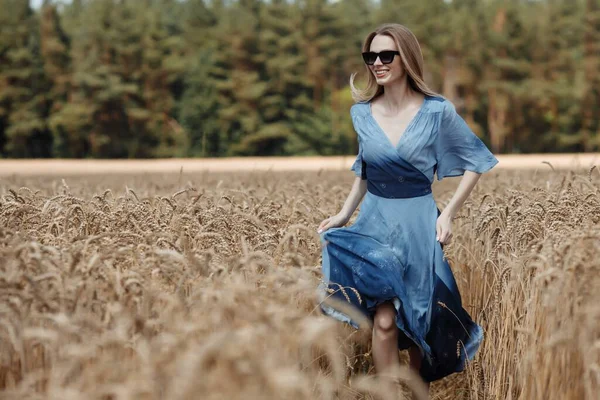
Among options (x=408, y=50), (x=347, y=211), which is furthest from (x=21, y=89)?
(x=408, y=50)

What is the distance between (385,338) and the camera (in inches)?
138

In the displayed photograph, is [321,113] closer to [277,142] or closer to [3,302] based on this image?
[277,142]

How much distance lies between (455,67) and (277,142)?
1241 centimetres

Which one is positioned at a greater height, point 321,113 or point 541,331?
point 541,331

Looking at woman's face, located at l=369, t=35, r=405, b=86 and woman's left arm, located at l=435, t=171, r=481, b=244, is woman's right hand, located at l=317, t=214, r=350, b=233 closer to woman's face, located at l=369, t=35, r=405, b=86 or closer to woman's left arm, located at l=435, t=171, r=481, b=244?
woman's left arm, located at l=435, t=171, r=481, b=244

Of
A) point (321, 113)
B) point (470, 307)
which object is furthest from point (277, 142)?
point (470, 307)

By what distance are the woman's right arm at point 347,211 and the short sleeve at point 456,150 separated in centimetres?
41

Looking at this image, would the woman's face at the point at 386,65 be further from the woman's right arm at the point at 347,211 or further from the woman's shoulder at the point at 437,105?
the woman's right arm at the point at 347,211

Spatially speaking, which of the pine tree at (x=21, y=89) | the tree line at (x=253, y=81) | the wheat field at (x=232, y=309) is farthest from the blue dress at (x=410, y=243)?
the pine tree at (x=21, y=89)

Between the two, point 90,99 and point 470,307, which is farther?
point 90,99

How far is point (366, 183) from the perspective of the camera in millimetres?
3930

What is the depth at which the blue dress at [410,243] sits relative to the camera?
138 inches

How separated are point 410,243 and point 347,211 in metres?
0.39

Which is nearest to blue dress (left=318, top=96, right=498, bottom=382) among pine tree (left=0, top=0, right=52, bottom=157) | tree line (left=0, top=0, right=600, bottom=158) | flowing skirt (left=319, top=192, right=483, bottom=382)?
flowing skirt (left=319, top=192, right=483, bottom=382)
